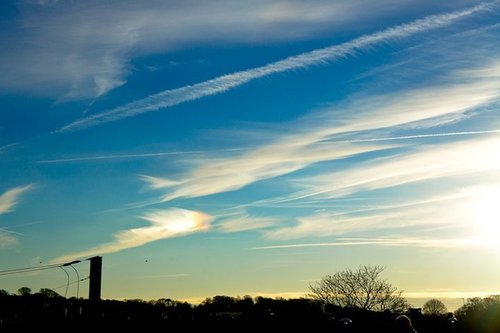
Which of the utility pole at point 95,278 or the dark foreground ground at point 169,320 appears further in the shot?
the dark foreground ground at point 169,320

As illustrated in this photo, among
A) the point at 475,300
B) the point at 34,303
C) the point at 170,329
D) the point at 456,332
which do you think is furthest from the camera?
the point at 475,300

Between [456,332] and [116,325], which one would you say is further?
[456,332]

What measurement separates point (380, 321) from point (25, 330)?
134 feet

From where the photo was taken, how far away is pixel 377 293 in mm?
89000

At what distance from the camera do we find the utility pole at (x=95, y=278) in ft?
98.9

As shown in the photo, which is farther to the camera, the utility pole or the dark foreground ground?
Result: the dark foreground ground

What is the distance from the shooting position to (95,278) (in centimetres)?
3038

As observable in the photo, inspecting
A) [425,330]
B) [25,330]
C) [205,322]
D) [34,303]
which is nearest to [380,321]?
[425,330]

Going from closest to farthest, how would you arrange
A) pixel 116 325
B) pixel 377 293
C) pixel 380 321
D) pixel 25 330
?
pixel 25 330 < pixel 116 325 < pixel 380 321 < pixel 377 293

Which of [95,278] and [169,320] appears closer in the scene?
[95,278]

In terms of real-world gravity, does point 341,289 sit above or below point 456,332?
above

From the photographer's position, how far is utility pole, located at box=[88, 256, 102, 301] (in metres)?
30.1

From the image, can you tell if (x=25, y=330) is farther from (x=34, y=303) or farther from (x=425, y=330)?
(x=425, y=330)

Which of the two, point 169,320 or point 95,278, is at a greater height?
point 95,278
